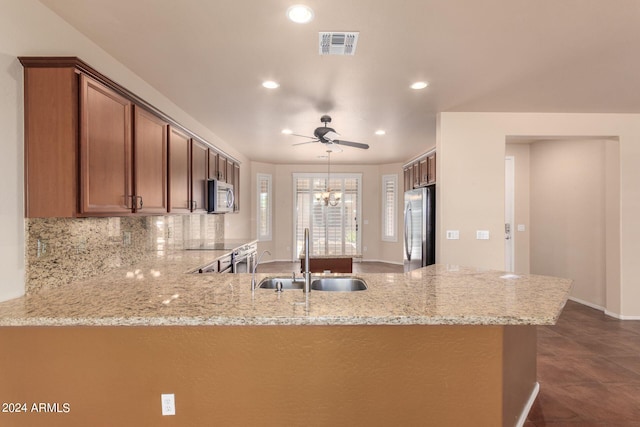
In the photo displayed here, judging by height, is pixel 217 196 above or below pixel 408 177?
below

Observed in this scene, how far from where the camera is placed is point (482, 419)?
164 cm

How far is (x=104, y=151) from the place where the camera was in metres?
2.00

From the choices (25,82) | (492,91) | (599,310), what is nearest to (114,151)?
(25,82)

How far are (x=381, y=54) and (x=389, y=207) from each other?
19.6ft

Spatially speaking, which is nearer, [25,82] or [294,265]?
[25,82]

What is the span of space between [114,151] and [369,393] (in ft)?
6.69

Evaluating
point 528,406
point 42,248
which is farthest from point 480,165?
point 42,248

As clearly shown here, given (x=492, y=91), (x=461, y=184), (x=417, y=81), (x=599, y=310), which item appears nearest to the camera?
(x=417, y=81)

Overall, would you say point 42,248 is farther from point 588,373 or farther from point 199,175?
point 588,373

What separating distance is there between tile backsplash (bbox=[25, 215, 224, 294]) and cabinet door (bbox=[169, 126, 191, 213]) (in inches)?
14.5

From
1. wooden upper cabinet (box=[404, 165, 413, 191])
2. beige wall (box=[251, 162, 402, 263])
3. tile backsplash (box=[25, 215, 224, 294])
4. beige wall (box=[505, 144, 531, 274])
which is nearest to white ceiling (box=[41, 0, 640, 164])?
tile backsplash (box=[25, 215, 224, 294])

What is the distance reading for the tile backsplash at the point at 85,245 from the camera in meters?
1.86

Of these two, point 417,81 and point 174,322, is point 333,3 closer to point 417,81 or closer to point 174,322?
point 417,81

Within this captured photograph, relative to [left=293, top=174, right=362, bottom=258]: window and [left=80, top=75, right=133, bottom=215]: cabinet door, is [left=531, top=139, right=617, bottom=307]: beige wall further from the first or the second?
[left=80, top=75, right=133, bottom=215]: cabinet door
